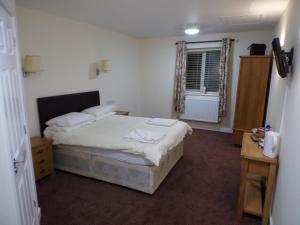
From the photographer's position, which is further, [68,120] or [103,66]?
[103,66]

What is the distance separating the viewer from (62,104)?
11.4ft

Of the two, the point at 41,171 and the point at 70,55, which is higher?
the point at 70,55

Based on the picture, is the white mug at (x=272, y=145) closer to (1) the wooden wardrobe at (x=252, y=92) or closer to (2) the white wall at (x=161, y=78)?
(1) the wooden wardrobe at (x=252, y=92)

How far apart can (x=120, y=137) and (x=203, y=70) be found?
131 inches

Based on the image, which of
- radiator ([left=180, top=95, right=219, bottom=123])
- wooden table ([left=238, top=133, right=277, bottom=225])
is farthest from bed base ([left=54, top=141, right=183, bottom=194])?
radiator ([left=180, top=95, right=219, bottom=123])

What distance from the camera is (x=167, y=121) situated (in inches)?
141

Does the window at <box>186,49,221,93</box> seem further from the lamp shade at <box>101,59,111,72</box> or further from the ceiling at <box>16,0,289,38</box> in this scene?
the lamp shade at <box>101,59,111,72</box>

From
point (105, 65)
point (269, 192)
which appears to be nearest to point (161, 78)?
point (105, 65)

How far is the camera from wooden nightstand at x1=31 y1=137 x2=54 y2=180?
273 cm

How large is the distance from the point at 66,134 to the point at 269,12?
3.52 m

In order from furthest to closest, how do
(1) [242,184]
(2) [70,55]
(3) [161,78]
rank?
(3) [161,78] → (2) [70,55] → (1) [242,184]

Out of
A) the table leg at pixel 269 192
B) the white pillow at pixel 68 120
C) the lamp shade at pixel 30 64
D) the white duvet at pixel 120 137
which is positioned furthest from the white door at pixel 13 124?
the table leg at pixel 269 192

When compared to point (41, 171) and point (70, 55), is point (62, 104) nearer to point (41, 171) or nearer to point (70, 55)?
point (70, 55)

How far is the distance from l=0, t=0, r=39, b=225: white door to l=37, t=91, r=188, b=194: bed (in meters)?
0.98
